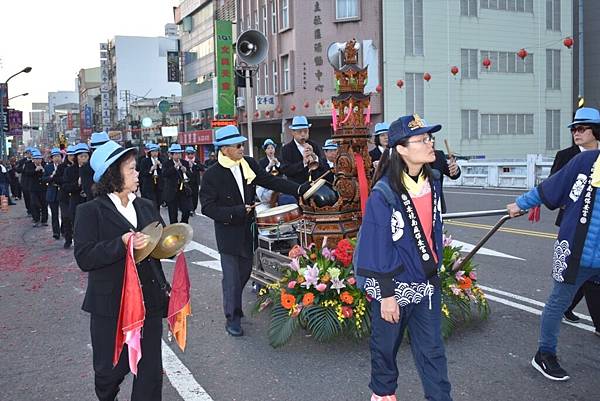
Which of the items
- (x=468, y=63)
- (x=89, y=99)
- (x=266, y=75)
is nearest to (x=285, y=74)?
(x=266, y=75)

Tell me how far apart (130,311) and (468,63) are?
117 ft

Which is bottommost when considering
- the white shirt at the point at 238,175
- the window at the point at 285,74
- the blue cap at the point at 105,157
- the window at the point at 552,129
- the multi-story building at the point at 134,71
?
the white shirt at the point at 238,175

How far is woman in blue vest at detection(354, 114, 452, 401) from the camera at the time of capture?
140 inches

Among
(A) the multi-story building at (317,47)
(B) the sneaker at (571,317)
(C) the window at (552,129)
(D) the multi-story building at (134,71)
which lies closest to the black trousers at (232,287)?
(B) the sneaker at (571,317)

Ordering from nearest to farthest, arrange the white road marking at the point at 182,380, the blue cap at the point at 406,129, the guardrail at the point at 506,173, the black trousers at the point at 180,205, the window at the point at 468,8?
the blue cap at the point at 406,129
the white road marking at the point at 182,380
the black trousers at the point at 180,205
the guardrail at the point at 506,173
the window at the point at 468,8

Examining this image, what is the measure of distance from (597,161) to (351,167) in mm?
2617

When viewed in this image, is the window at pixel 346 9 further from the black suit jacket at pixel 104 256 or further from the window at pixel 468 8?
the black suit jacket at pixel 104 256

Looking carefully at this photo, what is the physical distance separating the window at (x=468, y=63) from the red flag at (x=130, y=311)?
34916mm

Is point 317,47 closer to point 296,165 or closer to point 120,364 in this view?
point 296,165

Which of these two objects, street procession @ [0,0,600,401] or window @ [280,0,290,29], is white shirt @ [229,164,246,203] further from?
window @ [280,0,290,29]

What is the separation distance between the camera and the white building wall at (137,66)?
297ft

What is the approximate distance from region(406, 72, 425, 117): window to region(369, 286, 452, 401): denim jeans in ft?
103

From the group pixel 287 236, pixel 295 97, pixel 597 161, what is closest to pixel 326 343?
pixel 287 236

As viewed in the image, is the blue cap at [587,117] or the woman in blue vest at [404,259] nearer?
the woman in blue vest at [404,259]
